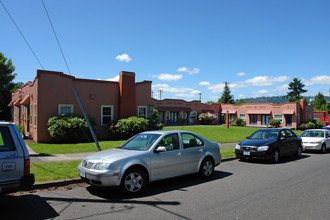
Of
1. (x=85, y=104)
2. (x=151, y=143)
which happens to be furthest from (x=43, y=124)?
(x=151, y=143)

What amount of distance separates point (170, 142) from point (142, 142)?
2.53 feet

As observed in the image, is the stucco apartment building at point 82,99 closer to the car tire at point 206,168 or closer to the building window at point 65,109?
the building window at point 65,109

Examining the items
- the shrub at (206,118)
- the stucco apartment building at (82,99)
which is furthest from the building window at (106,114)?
the shrub at (206,118)

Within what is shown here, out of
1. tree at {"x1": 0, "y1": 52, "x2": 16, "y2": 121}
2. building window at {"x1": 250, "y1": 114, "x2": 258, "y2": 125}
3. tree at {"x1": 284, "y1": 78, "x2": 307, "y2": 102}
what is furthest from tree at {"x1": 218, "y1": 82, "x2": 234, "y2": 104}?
tree at {"x1": 0, "y1": 52, "x2": 16, "y2": 121}

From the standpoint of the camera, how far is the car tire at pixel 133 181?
585 cm

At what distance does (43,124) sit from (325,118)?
55986mm

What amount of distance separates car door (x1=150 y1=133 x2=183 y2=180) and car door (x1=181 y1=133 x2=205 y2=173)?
214mm

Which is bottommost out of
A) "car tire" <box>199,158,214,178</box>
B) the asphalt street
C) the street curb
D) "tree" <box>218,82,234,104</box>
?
the asphalt street

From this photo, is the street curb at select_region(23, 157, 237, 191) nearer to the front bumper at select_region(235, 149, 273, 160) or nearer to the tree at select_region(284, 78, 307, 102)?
the front bumper at select_region(235, 149, 273, 160)

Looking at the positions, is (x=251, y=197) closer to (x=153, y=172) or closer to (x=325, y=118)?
(x=153, y=172)

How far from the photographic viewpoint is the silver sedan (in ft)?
18.9

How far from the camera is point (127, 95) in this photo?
19094 mm

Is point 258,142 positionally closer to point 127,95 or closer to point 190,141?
point 190,141

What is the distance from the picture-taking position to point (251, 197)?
5.84 m
